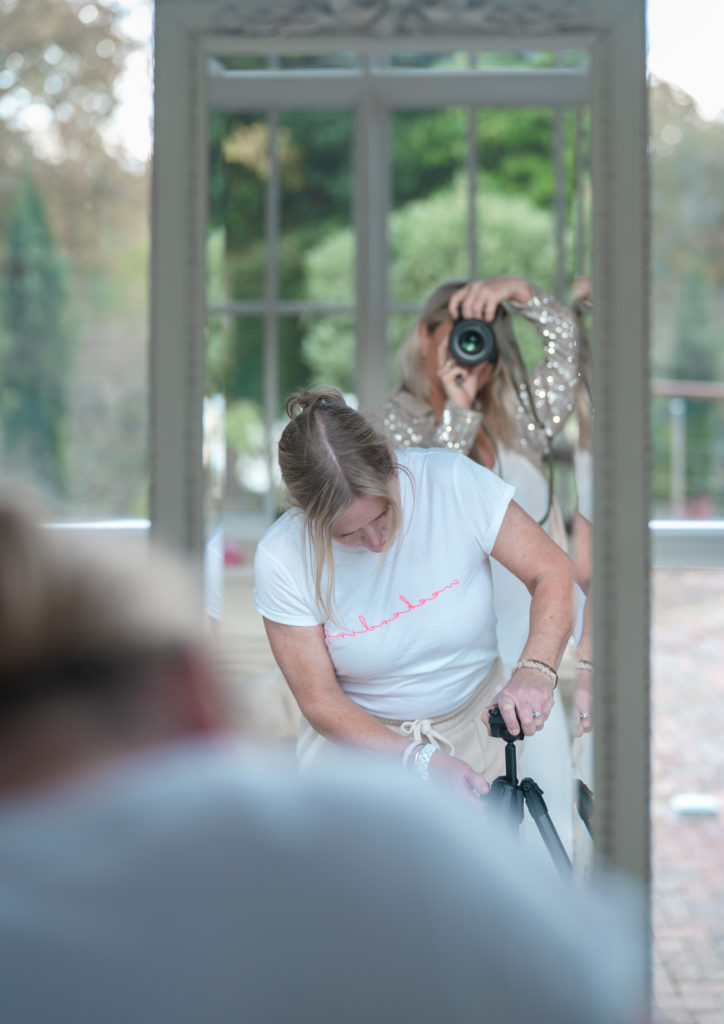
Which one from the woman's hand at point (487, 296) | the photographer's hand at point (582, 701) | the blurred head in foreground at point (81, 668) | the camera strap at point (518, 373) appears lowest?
the photographer's hand at point (582, 701)

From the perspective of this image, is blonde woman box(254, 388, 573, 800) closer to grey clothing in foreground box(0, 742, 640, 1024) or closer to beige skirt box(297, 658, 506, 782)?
beige skirt box(297, 658, 506, 782)

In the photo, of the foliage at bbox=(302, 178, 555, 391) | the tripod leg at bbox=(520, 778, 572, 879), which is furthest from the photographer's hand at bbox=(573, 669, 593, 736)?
the foliage at bbox=(302, 178, 555, 391)

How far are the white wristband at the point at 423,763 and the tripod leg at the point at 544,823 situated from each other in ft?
0.48

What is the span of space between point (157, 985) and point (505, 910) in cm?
21

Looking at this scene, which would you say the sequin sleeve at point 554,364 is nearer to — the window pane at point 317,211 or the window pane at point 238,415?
the window pane at point 238,415

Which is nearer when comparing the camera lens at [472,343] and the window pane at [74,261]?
the camera lens at [472,343]

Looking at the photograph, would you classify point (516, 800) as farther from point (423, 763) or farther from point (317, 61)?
point (317, 61)

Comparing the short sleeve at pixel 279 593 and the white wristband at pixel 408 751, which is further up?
the short sleeve at pixel 279 593

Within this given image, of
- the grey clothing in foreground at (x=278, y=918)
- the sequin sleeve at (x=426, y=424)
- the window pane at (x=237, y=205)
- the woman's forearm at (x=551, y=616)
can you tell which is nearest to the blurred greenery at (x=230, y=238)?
the window pane at (x=237, y=205)

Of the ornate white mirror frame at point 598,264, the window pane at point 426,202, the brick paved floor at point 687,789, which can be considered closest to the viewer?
the ornate white mirror frame at point 598,264

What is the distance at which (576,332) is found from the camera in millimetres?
1421

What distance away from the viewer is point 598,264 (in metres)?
1.35

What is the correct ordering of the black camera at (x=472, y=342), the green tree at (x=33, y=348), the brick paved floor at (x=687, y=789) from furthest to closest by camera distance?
the green tree at (x=33, y=348) → the brick paved floor at (x=687, y=789) → the black camera at (x=472, y=342)

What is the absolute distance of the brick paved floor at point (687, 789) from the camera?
226cm
